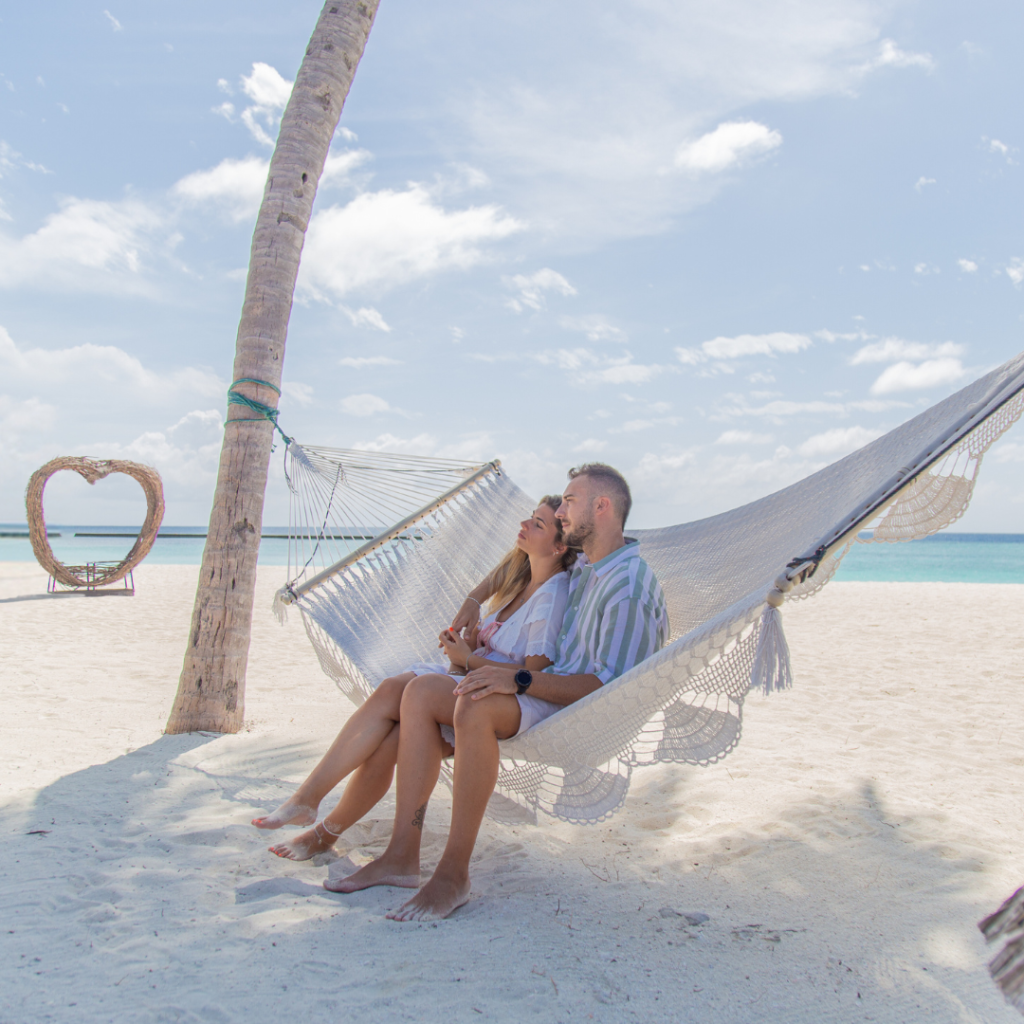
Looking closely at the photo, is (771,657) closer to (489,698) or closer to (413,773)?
Result: (489,698)

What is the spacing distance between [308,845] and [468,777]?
46 cm

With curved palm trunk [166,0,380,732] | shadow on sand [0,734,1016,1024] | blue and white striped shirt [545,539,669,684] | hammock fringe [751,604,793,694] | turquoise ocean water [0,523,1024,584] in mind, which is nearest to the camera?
shadow on sand [0,734,1016,1024]

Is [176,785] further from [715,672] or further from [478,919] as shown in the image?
[715,672]

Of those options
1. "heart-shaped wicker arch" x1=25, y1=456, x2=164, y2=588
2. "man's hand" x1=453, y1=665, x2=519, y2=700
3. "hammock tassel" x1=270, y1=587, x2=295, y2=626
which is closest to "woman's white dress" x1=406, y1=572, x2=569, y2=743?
"man's hand" x1=453, y1=665, x2=519, y2=700

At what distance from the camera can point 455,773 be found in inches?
55.8

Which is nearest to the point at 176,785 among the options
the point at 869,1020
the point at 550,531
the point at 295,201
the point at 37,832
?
the point at 37,832

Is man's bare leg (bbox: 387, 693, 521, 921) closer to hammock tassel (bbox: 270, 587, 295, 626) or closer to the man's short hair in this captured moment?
the man's short hair

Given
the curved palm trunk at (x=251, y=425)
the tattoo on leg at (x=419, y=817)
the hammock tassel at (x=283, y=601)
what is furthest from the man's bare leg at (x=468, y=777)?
the curved palm trunk at (x=251, y=425)

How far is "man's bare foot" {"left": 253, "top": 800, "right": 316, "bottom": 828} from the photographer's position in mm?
1585

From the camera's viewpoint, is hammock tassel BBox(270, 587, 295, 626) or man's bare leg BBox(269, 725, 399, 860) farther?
hammock tassel BBox(270, 587, 295, 626)

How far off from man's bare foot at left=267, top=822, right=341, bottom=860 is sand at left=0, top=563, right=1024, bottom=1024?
0.02 meters

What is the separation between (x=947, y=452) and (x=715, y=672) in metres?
0.66

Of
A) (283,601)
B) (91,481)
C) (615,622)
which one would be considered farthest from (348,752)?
(91,481)

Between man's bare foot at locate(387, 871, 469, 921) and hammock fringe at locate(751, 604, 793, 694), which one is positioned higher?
hammock fringe at locate(751, 604, 793, 694)
